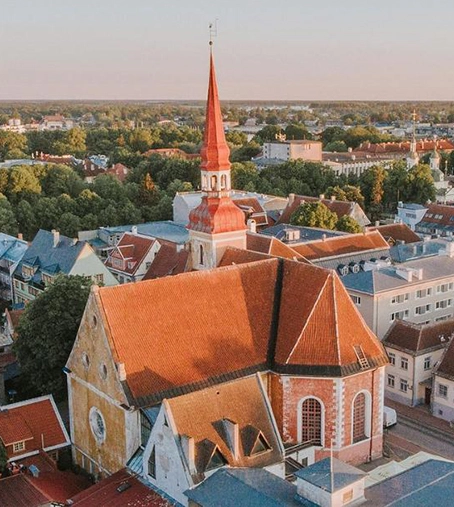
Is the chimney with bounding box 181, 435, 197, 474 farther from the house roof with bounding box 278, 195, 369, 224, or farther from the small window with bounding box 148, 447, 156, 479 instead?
the house roof with bounding box 278, 195, 369, 224

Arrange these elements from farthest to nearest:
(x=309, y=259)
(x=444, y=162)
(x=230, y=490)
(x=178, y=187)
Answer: (x=444, y=162) → (x=178, y=187) → (x=309, y=259) → (x=230, y=490)

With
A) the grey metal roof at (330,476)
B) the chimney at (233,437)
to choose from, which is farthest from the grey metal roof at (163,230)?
the grey metal roof at (330,476)

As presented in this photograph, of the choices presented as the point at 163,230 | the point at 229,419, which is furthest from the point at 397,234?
the point at 229,419

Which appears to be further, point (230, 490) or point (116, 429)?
point (116, 429)

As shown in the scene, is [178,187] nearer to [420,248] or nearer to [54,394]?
[420,248]

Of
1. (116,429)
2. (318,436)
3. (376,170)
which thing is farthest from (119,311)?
(376,170)

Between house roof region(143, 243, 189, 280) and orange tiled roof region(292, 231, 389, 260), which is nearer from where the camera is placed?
orange tiled roof region(292, 231, 389, 260)

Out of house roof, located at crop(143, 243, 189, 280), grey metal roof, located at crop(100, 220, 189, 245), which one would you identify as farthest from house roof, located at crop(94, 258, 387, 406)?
grey metal roof, located at crop(100, 220, 189, 245)
